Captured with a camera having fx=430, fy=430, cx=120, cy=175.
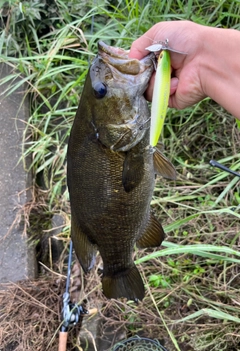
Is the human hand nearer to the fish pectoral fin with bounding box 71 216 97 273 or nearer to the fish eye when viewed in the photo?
the fish eye

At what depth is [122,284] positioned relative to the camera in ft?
6.34

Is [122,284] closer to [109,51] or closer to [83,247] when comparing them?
[83,247]

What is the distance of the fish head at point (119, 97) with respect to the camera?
1580 millimetres

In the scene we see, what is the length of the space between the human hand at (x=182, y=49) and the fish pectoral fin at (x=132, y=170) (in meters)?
0.24

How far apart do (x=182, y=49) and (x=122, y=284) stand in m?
1.05

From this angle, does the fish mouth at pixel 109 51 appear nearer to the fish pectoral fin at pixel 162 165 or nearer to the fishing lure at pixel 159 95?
the fishing lure at pixel 159 95

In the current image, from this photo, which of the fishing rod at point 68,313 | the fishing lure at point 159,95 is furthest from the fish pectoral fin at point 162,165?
the fishing rod at point 68,313

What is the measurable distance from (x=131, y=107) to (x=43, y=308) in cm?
165

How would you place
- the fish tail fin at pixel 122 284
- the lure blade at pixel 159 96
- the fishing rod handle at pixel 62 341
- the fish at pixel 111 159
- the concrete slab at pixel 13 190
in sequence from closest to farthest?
1. the lure blade at pixel 159 96
2. the fish at pixel 111 159
3. the fish tail fin at pixel 122 284
4. the fishing rod handle at pixel 62 341
5. the concrete slab at pixel 13 190

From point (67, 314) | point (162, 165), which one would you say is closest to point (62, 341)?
point (67, 314)

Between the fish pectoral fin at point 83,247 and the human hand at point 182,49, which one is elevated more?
the human hand at point 182,49

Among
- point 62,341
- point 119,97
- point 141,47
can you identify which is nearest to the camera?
point 119,97

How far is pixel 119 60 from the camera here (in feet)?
5.17

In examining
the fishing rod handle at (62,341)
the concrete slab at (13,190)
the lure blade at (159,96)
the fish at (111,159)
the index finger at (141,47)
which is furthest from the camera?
the concrete slab at (13,190)
